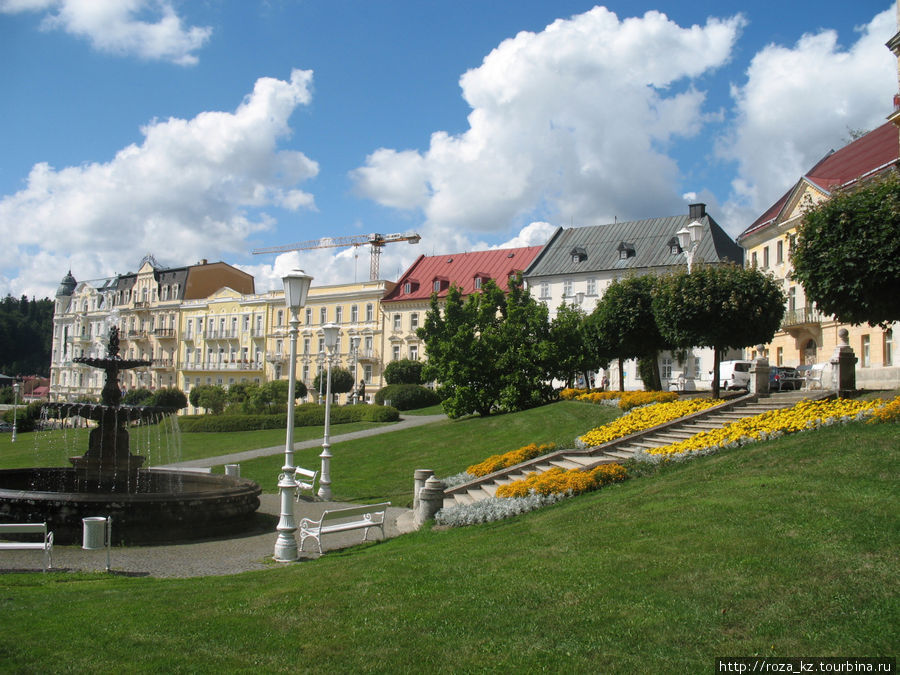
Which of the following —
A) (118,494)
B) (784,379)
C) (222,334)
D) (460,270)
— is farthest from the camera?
(222,334)

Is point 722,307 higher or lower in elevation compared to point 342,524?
higher

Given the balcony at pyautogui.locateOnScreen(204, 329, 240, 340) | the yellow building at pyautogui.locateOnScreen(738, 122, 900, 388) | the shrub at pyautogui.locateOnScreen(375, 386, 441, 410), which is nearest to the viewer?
the yellow building at pyautogui.locateOnScreen(738, 122, 900, 388)

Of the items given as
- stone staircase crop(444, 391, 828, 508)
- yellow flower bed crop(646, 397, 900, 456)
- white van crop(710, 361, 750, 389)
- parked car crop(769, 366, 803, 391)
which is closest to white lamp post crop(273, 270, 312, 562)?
stone staircase crop(444, 391, 828, 508)

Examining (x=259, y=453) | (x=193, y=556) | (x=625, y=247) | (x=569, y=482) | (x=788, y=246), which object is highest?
(x=625, y=247)

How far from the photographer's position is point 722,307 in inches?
915

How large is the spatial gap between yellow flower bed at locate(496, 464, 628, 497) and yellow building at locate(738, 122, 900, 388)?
22246mm

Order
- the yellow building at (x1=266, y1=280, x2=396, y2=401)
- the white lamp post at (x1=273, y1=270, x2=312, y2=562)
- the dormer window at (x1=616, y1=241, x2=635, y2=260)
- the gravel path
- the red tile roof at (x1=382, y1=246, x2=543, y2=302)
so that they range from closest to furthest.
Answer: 1. the gravel path
2. the white lamp post at (x1=273, y1=270, x2=312, y2=562)
3. the dormer window at (x1=616, y1=241, x2=635, y2=260)
4. the red tile roof at (x1=382, y1=246, x2=543, y2=302)
5. the yellow building at (x1=266, y1=280, x2=396, y2=401)

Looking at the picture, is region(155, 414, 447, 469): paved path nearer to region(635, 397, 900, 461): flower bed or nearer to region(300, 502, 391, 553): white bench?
region(300, 502, 391, 553): white bench

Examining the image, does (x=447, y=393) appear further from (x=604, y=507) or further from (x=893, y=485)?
(x=893, y=485)

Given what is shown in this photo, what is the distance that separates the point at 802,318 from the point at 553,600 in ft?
123

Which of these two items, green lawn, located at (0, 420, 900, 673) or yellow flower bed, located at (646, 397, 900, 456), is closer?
green lawn, located at (0, 420, 900, 673)

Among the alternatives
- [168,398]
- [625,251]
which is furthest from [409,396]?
[168,398]

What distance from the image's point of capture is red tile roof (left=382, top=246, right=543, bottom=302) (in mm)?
64125

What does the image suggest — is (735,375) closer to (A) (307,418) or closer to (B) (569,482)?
(A) (307,418)
